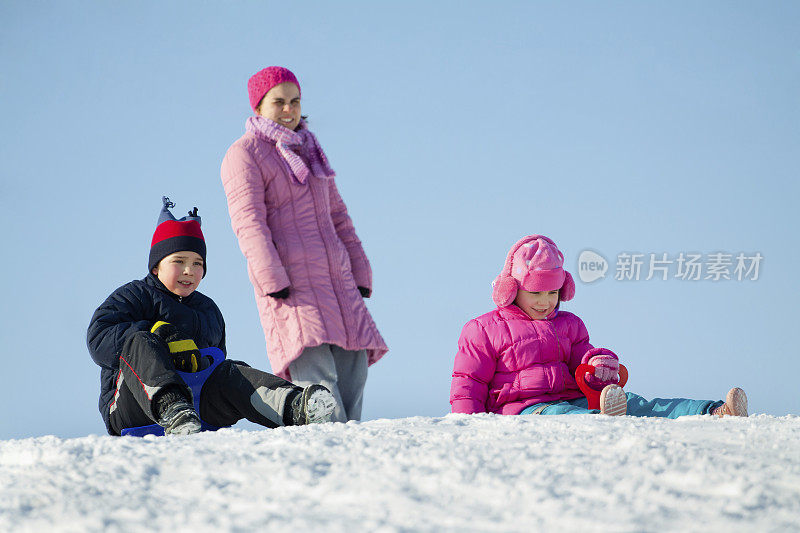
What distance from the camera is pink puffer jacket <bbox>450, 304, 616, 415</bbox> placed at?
13.5 ft

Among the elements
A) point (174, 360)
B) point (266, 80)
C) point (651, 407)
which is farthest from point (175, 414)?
point (651, 407)

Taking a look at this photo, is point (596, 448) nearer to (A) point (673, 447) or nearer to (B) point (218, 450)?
(A) point (673, 447)

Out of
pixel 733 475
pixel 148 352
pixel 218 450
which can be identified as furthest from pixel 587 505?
pixel 148 352

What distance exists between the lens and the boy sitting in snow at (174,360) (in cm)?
313

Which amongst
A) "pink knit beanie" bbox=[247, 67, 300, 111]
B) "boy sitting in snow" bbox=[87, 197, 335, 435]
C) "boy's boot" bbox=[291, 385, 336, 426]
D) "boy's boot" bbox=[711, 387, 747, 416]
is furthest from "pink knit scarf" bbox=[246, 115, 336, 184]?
"boy's boot" bbox=[711, 387, 747, 416]

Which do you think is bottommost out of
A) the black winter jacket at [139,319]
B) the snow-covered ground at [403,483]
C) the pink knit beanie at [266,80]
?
the snow-covered ground at [403,483]

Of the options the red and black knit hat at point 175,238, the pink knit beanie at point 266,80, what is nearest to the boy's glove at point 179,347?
the red and black knit hat at point 175,238

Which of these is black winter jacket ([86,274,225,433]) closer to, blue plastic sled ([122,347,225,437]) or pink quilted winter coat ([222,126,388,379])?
blue plastic sled ([122,347,225,437])

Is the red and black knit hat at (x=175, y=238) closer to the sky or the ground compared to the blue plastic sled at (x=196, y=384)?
closer to the sky

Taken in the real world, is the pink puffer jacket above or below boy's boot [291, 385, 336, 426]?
above

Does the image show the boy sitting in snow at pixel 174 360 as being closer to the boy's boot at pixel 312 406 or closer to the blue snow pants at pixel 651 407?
the boy's boot at pixel 312 406

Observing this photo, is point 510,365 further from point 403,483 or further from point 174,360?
point 403,483

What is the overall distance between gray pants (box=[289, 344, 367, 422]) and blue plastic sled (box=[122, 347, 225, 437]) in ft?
1.83

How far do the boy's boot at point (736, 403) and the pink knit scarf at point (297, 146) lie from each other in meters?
2.25
